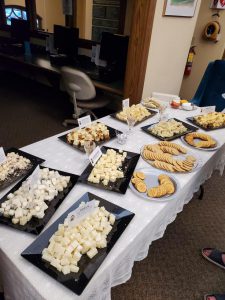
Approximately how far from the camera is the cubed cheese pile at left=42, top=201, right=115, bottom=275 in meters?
0.69

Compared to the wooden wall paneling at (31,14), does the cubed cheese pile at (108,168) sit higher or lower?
lower

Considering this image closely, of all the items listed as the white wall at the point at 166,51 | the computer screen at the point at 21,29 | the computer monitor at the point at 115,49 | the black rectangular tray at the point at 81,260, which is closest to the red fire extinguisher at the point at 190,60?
the white wall at the point at 166,51

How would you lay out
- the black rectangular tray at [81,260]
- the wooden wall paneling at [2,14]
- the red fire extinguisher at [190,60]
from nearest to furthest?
the black rectangular tray at [81,260], the red fire extinguisher at [190,60], the wooden wall paneling at [2,14]

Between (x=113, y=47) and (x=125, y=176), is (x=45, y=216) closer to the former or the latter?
(x=125, y=176)

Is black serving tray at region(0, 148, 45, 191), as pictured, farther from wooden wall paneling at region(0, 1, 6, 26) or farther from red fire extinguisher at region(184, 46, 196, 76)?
wooden wall paneling at region(0, 1, 6, 26)

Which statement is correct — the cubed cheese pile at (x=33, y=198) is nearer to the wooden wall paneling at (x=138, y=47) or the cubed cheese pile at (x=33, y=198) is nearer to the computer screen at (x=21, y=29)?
the wooden wall paneling at (x=138, y=47)

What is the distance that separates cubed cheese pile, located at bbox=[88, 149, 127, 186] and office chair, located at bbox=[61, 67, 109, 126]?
1.53 metres

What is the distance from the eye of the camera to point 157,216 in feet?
3.07

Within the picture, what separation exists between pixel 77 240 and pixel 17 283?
221 millimetres

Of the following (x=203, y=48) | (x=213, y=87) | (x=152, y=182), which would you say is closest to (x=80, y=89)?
(x=213, y=87)

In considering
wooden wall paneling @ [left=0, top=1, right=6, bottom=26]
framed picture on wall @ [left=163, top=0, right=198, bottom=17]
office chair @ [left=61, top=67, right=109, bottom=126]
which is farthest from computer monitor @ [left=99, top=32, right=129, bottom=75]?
wooden wall paneling @ [left=0, top=1, right=6, bottom=26]

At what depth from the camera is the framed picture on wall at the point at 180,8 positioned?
2.23m

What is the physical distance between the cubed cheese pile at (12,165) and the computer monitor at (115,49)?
2.12m

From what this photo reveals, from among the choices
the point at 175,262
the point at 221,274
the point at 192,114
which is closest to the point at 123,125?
the point at 192,114
